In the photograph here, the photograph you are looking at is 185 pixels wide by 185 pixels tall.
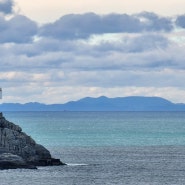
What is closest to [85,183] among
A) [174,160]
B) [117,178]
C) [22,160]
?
[117,178]

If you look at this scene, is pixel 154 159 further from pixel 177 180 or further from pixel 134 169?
pixel 177 180

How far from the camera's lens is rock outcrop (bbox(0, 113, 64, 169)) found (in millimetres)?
Answer: 155750

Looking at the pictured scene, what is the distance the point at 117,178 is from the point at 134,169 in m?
15.9

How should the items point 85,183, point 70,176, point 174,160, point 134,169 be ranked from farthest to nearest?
point 174,160
point 134,169
point 70,176
point 85,183

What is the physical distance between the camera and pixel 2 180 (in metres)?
141

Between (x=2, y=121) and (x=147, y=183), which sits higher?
(x=2, y=121)

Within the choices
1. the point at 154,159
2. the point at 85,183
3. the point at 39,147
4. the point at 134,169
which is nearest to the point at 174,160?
the point at 154,159

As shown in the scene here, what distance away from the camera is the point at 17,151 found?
15962 cm

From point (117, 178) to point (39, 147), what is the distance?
75.8ft

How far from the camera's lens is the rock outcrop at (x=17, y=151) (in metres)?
156

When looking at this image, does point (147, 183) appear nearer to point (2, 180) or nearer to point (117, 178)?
point (117, 178)

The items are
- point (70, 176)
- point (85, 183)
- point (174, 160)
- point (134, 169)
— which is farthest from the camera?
point (174, 160)

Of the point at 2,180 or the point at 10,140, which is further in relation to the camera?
the point at 10,140

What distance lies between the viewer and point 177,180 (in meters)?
146
